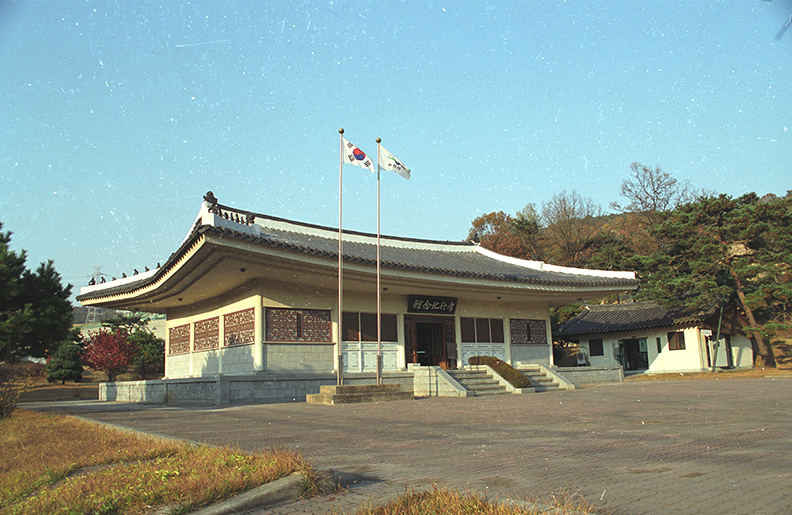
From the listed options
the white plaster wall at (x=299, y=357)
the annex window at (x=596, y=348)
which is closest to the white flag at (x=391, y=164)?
the white plaster wall at (x=299, y=357)

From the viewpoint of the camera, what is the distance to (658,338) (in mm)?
30297

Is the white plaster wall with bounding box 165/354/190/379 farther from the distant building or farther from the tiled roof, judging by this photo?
the tiled roof

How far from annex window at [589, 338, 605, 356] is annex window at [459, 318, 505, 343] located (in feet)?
41.3

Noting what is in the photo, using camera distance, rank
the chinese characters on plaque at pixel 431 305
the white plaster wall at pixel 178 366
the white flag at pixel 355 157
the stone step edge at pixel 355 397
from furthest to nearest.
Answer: the white plaster wall at pixel 178 366 < the chinese characters on plaque at pixel 431 305 < the white flag at pixel 355 157 < the stone step edge at pixel 355 397

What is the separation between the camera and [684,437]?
617cm

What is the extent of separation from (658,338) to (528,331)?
34.7 feet

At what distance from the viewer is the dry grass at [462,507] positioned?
118 inches

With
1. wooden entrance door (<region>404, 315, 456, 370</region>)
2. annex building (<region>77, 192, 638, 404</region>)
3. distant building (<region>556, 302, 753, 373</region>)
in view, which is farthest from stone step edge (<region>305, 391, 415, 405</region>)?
distant building (<region>556, 302, 753, 373</region>)

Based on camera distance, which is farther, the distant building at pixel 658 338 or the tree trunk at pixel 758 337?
the distant building at pixel 658 338

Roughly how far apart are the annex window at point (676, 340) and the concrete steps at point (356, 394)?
64.9ft

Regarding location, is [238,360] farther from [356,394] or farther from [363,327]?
[356,394]

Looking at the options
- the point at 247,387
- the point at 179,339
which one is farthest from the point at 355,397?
the point at 179,339

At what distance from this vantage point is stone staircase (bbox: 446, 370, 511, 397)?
55.3 feet

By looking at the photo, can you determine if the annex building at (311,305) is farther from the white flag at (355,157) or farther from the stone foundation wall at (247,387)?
the white flag at (355,157)
